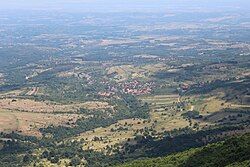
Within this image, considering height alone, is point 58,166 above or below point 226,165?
below

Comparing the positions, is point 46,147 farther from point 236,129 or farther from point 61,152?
point 236,129

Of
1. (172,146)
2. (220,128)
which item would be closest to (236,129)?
(220,128)

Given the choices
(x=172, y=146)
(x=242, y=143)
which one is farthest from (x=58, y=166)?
(x=242, y=143)

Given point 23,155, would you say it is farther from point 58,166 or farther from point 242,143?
point 242,143

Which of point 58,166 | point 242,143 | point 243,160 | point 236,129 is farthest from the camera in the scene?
point 236,129

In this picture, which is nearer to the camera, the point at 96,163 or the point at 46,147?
the point at 96,163

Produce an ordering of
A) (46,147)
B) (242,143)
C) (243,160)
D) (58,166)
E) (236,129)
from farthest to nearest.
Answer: (46,147) < (236,129) < (58,166) < (242,143) < (243,160)
